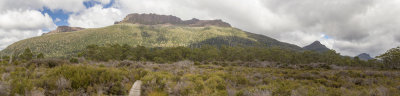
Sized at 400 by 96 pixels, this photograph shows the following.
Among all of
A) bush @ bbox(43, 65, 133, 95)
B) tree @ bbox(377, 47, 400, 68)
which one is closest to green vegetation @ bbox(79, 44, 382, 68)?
tree @ bbox(377, 47, 400, 68)

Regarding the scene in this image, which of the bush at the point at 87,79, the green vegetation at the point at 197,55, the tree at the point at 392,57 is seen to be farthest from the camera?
the green vegetation at the point at 197,55

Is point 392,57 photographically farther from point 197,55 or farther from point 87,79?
point 87,79

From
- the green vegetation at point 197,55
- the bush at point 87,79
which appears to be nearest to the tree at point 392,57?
the green vegetation at point 197,55

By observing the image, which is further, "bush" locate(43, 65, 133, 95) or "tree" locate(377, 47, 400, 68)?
"tree" locate(377, 47, 400, 68)

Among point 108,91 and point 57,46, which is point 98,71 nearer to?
point 108,91

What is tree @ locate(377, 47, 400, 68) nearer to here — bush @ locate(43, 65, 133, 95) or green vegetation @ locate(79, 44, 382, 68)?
green vegetation @ locate(79, 44, 382, 68)

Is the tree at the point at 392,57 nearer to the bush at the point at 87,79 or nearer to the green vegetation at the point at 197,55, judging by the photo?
the green vegetation at the point at 197,55

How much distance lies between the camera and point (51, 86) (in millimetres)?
4676

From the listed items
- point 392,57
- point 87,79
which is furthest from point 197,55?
point 392,57

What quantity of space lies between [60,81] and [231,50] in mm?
54486

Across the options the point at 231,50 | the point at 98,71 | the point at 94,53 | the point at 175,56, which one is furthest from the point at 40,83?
the point at 231,50

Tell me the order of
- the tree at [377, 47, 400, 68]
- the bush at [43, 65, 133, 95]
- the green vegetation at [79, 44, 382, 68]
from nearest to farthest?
the bush at [43, 65, 133, 95] → the tree at [377, 47, 400, 68] → the green vegetation at [79, 44, 382, 68]

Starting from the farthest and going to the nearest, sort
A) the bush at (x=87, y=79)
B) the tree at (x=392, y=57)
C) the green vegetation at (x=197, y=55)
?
1. the green vegetation at (x=197, y=55)
2. the tree at (x=392, y=57)
3. the bush at (x=87, y=79)

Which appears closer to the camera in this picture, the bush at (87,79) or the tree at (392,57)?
the bush at (87,79)
